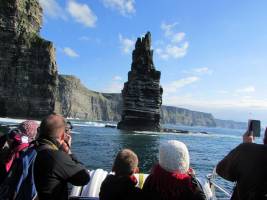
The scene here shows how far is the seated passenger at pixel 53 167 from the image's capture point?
5074 millimetres

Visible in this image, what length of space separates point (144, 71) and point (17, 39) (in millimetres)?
33078

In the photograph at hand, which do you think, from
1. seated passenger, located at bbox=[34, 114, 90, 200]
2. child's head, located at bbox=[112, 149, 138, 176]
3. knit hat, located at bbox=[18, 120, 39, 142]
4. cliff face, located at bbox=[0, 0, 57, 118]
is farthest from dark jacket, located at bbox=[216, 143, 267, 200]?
cliff face, located at bbox=[0, 0, 57, 118]

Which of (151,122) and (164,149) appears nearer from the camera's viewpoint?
(164,149)

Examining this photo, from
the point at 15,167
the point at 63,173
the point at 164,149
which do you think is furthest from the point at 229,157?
the point at 15,167

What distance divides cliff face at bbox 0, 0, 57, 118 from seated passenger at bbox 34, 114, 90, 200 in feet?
265

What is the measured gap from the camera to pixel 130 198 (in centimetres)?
518

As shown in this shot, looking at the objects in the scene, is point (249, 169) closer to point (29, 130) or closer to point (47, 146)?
point (47, 146)

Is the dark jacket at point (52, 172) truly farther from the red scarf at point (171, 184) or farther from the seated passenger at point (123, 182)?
the red scarf at point (171, 184)

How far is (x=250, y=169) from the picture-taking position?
5145 millimetres

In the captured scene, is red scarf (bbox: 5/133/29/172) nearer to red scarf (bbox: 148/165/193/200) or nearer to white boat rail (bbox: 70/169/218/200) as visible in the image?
white boat rail (bbox: 70/169/218/200)

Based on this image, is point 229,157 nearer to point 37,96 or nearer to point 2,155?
point 2,155

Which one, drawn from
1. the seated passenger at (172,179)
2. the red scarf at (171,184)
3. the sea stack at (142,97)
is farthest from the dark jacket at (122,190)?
the sea stack at (142,97)

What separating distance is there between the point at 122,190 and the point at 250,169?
1643mm

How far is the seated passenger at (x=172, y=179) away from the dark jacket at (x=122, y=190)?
0.56 feet
